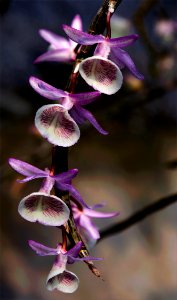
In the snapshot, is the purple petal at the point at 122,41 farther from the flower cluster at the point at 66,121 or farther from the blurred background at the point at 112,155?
the blurred background at the point at 112,155

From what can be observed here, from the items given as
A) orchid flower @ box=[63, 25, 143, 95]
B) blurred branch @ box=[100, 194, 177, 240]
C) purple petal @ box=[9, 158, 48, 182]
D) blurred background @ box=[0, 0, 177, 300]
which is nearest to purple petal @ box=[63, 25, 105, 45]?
orchid flower @ box=[63, 25, 143, 95]

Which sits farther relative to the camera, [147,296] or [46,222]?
[147,296]

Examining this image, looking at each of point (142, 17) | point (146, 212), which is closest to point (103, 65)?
point (146, 212)

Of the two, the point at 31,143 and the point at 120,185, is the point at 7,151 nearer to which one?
the point at 31,143

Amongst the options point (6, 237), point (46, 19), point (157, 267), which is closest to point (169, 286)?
point (157, 267)

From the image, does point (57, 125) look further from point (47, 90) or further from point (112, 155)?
point (112, 155)

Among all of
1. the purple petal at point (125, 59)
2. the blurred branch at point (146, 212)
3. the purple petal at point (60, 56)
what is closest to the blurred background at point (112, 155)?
the blurred branch at point (146, 212)

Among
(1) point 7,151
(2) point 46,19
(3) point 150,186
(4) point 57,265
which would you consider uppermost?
(4) point 57,265

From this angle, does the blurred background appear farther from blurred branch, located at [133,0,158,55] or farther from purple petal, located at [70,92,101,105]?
purple petal, located at [70,92,101,105]
